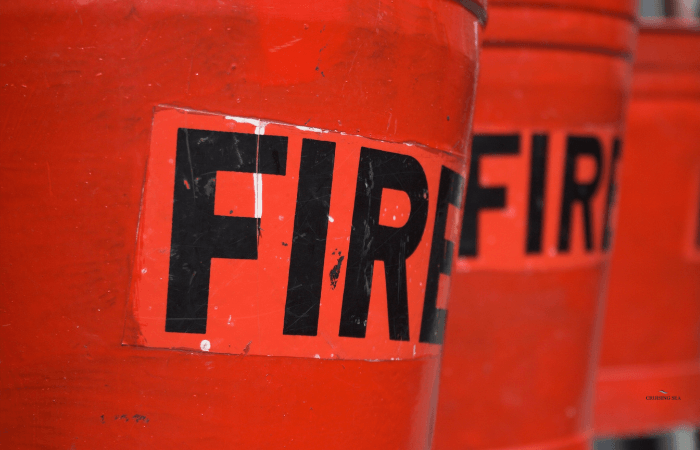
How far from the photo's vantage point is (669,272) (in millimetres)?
1606

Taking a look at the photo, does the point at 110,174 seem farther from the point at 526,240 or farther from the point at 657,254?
the point at 657,254

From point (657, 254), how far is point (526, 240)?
642mm

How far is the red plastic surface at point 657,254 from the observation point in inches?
61.3

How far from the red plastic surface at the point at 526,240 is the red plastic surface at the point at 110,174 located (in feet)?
1.84

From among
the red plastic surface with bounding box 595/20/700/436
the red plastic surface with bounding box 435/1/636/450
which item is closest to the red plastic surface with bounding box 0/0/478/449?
the red plastic surface with bounding box 435/1/636/450

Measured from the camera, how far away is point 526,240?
1.10 metres

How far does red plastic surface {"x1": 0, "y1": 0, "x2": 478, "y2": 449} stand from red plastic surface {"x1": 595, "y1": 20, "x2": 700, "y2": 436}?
117 centimetres

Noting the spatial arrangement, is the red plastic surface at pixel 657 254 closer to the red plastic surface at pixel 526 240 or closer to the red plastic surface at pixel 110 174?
the red plastic surface at pixel 526 240

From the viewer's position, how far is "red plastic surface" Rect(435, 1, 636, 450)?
42.5 inches

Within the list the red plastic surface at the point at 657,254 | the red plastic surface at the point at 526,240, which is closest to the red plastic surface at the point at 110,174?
the red plastic surface at the point at 526,240

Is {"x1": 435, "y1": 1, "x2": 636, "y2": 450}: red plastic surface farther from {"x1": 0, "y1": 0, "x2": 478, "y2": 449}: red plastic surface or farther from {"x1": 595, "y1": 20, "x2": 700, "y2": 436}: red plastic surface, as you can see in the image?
{"x1": 0, "y1": 0, "x2": 478, "y2": 449}: red plastic surface

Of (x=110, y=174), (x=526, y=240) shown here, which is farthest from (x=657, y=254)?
(x=110, y=174)

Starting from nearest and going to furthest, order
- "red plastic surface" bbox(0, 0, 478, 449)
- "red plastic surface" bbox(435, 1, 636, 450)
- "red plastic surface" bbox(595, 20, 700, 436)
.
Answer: "red plastic surface" bbox(0, 0, 478, 449)
"red plastic surface" bbox(435, 1, 636, 450)
"red plastic surface" bbox(595, 20, 700, 436)

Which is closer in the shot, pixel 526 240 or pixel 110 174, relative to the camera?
pixel 110 174
